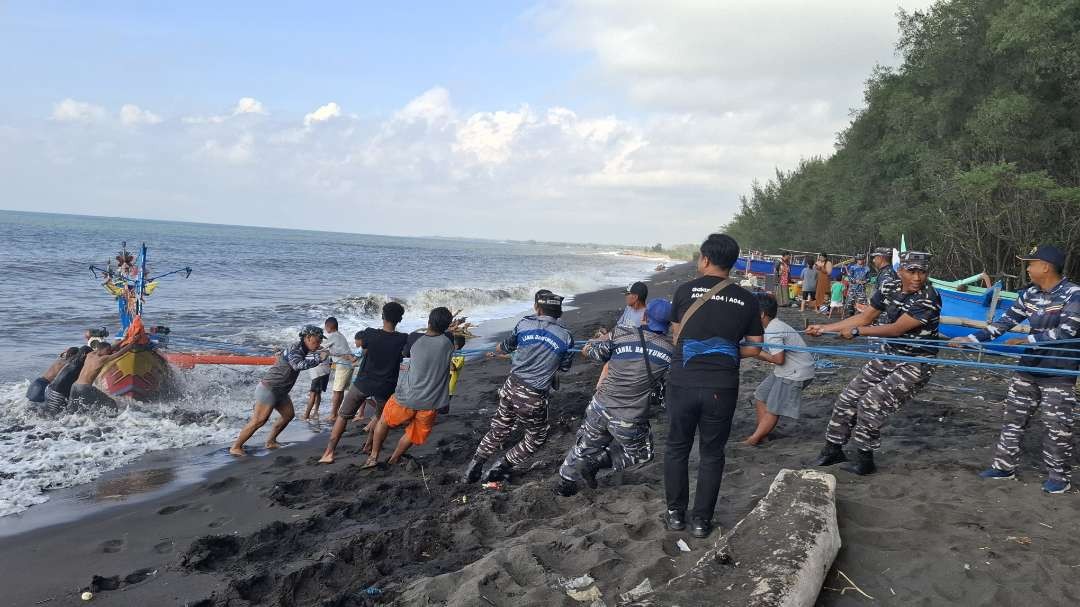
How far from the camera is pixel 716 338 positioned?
412cm

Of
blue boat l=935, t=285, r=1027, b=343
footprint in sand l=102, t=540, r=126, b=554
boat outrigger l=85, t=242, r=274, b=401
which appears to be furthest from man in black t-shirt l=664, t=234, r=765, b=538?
blue boat l=935, t=285, r=1027, b=343

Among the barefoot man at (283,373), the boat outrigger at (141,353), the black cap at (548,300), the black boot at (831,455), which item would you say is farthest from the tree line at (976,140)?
the boat outrigger at (141,353)

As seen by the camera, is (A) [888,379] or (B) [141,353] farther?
(B) [141,353]

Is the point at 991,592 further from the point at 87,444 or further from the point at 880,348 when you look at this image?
the point at 87,444

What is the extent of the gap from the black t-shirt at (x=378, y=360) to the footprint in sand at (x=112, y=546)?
99.0 inches

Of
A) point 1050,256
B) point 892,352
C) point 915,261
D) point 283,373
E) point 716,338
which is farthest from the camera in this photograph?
point 283,373

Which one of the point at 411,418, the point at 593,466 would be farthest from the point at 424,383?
the point at 593,466

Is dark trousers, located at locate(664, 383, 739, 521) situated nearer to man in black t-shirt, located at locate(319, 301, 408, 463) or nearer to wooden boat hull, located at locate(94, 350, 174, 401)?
man in black t-shirt, located at locate(319, 301, 408, 463)

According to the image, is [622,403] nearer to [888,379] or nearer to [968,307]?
[888,379]

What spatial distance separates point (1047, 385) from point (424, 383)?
16.1ft

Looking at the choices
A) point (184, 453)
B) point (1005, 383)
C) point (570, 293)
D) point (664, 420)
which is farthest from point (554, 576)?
point (570, 293)

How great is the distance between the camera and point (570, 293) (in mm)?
36219

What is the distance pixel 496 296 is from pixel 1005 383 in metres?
22.3

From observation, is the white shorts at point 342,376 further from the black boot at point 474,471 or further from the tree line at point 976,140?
the tree line at point 976,140
